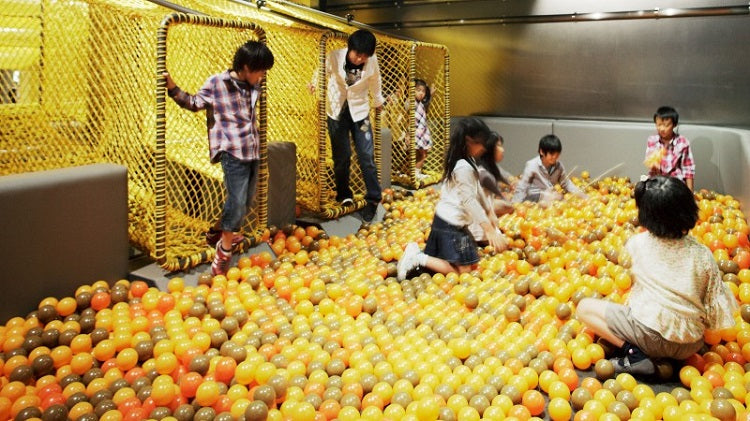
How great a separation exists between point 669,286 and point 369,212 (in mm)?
3196

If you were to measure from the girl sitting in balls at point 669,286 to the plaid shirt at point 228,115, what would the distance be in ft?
7.80

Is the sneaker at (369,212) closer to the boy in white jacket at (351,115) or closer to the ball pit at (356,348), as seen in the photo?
the boy in white jacket at (351,115)

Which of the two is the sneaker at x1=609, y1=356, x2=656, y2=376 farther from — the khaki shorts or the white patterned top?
the white patterned top

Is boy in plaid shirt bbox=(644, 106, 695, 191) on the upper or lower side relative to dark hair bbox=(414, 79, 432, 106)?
lower

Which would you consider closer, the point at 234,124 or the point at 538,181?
the point at 234,124

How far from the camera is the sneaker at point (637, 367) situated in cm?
288

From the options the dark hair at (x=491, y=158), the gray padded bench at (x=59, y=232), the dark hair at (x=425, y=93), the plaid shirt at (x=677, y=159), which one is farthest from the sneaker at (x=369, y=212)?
the plaid shirt at (x=677, y=159)

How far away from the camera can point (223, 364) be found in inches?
112

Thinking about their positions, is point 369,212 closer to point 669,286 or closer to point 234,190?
point 234,190

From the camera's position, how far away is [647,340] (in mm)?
2865

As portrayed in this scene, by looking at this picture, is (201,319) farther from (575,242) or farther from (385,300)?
(575,242)

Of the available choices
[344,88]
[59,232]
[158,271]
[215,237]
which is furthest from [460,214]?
[59,232]

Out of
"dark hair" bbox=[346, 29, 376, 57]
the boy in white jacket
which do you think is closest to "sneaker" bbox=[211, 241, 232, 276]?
the boy in white jacket

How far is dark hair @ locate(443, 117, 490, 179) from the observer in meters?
3.99
